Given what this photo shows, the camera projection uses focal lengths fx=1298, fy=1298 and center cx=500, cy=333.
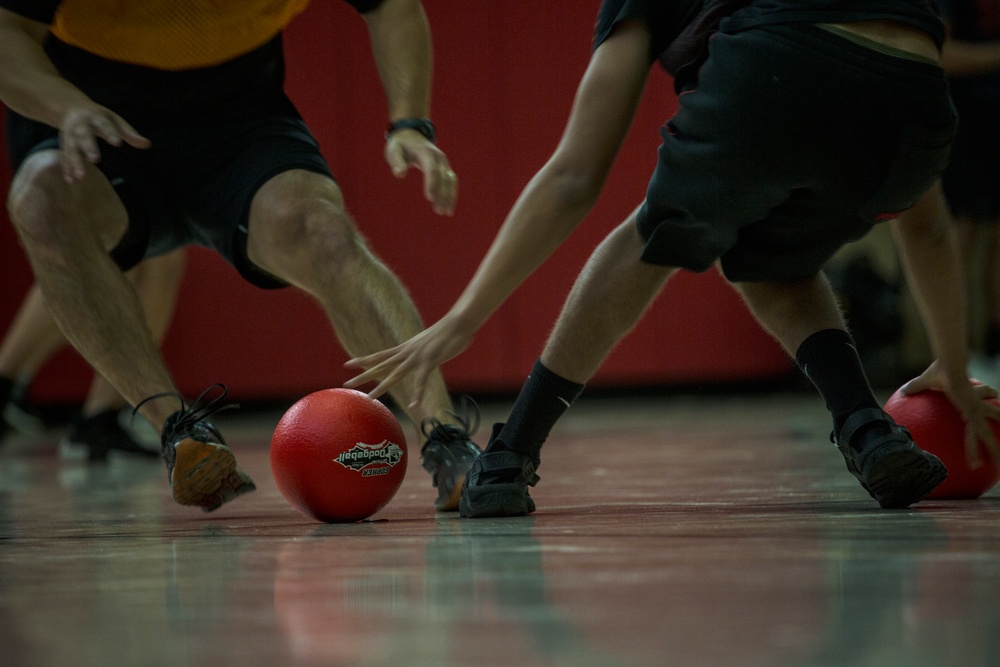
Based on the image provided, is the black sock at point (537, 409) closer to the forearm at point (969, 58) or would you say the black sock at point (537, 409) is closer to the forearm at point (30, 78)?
the forearm at point (30, 78)

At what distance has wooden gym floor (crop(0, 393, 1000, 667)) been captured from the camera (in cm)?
108

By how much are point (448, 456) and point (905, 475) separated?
2.60 feet

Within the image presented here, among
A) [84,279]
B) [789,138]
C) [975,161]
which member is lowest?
[975,161]

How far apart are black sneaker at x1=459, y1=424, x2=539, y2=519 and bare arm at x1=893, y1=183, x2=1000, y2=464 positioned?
72 centimetres

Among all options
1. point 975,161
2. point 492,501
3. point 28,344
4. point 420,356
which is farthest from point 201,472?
point 975,161

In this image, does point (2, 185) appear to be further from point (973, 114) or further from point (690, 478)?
point (690, 478)

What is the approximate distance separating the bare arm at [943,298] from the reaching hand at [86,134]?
132 cm

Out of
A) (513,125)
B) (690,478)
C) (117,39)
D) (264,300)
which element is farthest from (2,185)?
(690,478)

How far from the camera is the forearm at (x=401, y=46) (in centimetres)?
269

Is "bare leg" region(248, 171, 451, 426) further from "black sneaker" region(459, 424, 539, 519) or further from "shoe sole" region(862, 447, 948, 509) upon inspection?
"shoe sole" region(862, 447, 948, 509)

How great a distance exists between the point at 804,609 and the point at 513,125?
21.0 ft

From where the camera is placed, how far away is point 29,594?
4.72ft

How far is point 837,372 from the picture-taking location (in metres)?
2.17

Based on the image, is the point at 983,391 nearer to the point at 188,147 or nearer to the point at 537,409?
the point at 537,409
